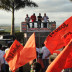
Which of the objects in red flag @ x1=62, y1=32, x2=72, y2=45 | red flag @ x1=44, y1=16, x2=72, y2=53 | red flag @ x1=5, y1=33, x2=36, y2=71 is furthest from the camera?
red flag @ x1=44, y1=16, x2=72, y2=53

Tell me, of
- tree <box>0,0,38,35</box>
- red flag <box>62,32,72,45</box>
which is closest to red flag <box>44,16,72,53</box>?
red flag <box>62,32,72,45</box>

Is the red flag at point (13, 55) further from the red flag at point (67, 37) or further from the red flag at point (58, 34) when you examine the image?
the red flag at point (67, 37)

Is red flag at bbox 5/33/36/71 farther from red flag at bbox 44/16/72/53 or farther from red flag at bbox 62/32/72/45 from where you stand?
red flag at bbox 62/32/72/45

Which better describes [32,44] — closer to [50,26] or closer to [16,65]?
[16,65]

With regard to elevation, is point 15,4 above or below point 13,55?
above

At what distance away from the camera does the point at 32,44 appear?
17.8ft

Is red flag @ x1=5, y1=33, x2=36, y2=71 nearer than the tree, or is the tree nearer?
red flag @ x1=5, y1=33, x2=36, y2=71

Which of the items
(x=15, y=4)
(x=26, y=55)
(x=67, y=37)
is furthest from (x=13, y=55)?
(x=15, y=4)

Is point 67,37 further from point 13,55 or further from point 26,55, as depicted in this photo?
point 13,55

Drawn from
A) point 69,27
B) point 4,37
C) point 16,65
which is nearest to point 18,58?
point 16,65

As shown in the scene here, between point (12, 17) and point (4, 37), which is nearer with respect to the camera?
point (4, 37)

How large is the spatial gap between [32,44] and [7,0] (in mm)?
19307

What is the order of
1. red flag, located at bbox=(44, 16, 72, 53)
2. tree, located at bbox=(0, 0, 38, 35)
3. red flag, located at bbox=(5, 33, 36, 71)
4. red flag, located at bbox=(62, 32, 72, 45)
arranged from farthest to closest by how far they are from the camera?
1. tree, located at bbox=(0, 0, 38, 35)
2. red flag, located at bbox=(44, 16, 72, 53)
3. red flag, located at bbox=(5, 33, 36, 71)
4. red flag, located at bbox=(62, 32, 72, 45)

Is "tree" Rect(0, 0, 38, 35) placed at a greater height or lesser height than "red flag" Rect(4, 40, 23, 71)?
greater
